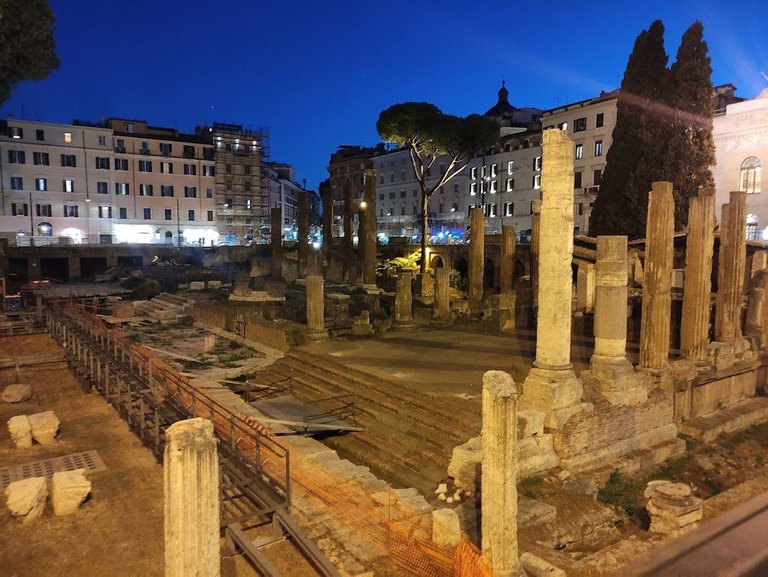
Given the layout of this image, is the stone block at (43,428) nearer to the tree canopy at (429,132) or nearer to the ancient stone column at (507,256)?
the ancient stone column at (507,256)

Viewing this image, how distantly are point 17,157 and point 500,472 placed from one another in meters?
53.9

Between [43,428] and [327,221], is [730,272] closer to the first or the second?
[43,428]

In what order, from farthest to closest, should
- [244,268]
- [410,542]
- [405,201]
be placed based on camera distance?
[405,201]
[244,268]
[410,542]

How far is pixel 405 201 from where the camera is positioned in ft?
219

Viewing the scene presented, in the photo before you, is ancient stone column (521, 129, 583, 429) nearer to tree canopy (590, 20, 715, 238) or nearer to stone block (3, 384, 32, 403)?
stone block (3, 384, 32, 403)

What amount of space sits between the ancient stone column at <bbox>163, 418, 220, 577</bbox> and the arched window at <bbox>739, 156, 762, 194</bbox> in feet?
107

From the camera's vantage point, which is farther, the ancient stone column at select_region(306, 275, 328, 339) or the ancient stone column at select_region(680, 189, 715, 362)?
the ancient stone column at select_region(306, 275, 328, 339)

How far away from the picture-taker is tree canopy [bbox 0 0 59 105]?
64.1ft

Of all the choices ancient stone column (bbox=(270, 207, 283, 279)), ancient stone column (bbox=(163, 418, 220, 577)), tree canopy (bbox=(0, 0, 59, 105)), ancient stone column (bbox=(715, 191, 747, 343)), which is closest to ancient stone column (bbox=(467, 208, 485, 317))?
ancient stone column (bbox=(715, 191, 747, 343))

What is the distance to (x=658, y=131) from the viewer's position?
27391 millimetres

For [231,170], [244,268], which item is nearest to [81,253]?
[244,268]

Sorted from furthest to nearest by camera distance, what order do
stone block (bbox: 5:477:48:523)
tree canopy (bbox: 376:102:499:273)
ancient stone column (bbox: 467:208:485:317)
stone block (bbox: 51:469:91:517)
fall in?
1. tree canopy (bbox: 376:102:499:273)
2. ancient stone column (bbox: 467:208:485:317)
3. stone block (bbox: 51:469:91:517)
4. stone block (bbox: 5:477:48:523)

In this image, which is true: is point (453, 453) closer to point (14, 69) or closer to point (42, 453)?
point (42, 453)

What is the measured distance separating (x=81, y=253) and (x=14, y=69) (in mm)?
25176
